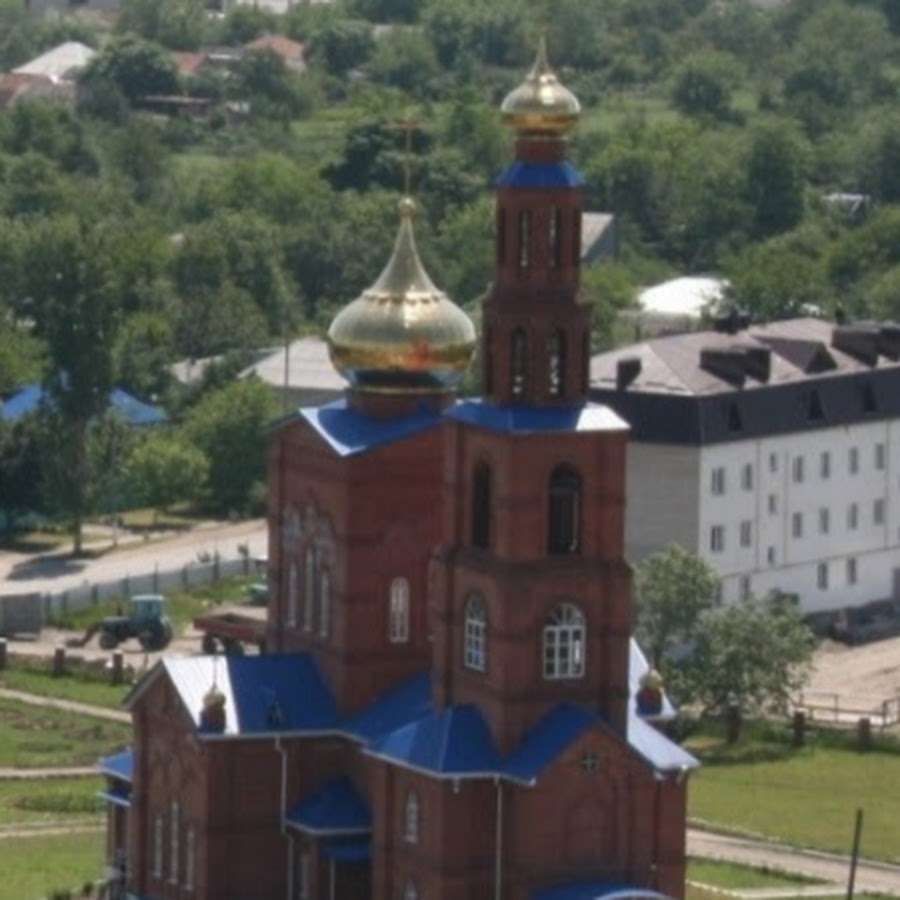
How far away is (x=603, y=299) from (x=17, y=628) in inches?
1115

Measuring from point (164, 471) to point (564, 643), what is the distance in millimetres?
35321

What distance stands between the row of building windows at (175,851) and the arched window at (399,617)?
127 inches

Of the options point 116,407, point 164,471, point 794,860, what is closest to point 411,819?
point 794,860

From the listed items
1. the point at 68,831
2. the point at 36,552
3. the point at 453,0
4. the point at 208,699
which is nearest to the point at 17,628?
the point at 36,552

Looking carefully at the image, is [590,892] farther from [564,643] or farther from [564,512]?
[564,512]

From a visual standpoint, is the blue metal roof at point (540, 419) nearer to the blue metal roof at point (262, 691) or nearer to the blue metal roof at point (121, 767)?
the blue metal roof at point (262, 691)

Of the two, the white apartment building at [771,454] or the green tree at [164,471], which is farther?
the green tree at [164,471]

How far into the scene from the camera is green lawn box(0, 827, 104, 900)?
73.0 meters

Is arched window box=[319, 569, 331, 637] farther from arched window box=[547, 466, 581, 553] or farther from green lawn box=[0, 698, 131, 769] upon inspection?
green lawn box=[0, 698, 131, 769]

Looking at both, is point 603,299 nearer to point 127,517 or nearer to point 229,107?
point 127,517

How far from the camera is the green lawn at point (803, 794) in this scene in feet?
253

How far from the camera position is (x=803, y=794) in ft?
261

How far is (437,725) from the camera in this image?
67.8 meters

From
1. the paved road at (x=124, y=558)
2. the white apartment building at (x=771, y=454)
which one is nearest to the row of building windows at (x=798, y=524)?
the white apartment building at (x=771, y=454)
